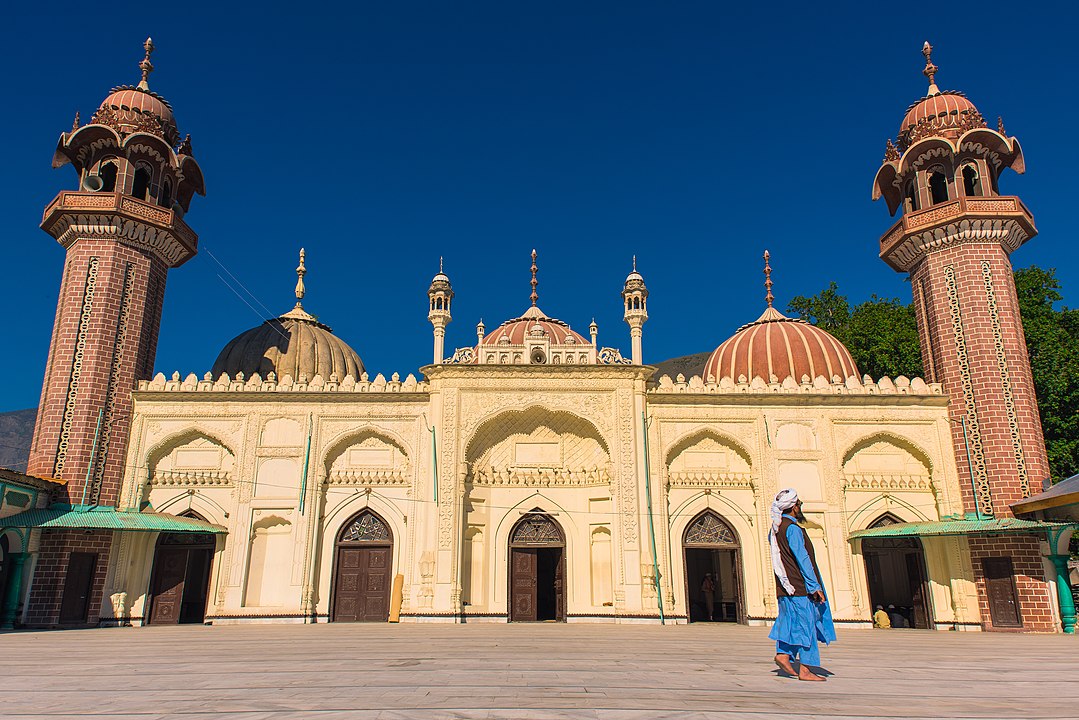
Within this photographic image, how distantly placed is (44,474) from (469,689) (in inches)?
652

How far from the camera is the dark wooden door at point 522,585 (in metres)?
19.8

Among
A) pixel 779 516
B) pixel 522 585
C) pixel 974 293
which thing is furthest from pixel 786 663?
pixel 974 293

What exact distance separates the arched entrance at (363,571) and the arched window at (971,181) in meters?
19.6

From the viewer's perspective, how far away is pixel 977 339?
20.0 metres

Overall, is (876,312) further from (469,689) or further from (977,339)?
(469,689)

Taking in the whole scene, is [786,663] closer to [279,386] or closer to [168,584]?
[279,386]

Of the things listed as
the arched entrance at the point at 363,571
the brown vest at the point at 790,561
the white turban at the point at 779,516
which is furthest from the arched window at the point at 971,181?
the arched entrance at the point at 363,571

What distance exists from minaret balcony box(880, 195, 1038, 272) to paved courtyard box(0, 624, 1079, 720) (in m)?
11.3

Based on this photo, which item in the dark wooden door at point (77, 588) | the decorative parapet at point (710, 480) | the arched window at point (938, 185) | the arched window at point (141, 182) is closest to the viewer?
the dark wooden door at point (77, 588)

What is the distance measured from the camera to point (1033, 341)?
24766 millimetres

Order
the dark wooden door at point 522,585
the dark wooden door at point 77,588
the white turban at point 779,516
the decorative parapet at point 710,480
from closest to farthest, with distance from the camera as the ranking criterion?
the white turban at point 779,516
the dark wooden door at point 77,588
the dark wooden door at point 522,585
the decorative parapet at point 710,480

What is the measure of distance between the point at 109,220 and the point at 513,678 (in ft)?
62.0

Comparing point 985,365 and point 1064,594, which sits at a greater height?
point 985,365

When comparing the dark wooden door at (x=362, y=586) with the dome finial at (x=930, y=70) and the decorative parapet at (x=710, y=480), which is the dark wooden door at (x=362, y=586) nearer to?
the decorative parapet at (x=710, y=480)
